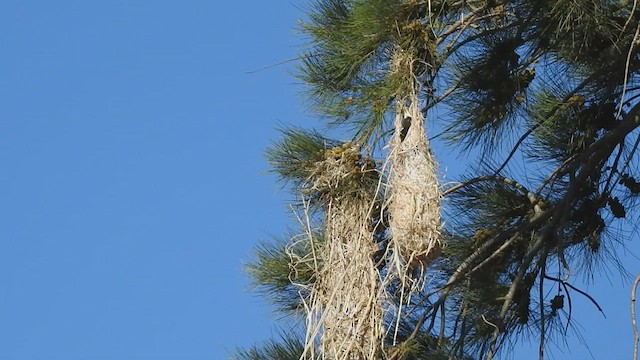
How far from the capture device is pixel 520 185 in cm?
326

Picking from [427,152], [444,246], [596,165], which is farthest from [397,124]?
[596,165]

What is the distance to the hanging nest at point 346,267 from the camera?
2.87 meters

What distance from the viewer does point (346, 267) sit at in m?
2.94

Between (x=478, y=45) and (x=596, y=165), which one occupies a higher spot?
(x=478, y=45)

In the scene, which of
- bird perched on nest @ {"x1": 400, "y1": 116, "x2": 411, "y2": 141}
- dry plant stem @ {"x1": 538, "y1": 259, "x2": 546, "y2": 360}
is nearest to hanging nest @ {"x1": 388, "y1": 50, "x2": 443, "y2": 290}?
bird perched on nest @ {"x1": 400, "y1": 116, "x2": 411, "y2": 141}

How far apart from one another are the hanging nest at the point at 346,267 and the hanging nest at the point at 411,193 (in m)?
0.07

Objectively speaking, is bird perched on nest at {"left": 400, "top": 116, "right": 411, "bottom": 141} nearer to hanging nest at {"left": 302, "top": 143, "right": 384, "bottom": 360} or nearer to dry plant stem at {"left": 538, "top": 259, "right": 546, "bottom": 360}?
hanging nest at {"left": 302, "top": 143, "right": 384, "bottom": 360}

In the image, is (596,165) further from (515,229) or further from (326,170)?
(326,170)

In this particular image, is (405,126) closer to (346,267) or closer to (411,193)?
(411,193)

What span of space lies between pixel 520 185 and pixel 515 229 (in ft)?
0.43

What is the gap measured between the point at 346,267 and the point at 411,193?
0.18m

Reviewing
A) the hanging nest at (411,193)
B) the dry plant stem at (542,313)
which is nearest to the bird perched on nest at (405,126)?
the hanging nest at (411,193)

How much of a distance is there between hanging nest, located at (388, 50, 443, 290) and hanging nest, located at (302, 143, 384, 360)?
66 mm

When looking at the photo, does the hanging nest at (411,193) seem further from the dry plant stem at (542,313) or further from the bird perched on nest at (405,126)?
the dry plant stem at (542,313)
